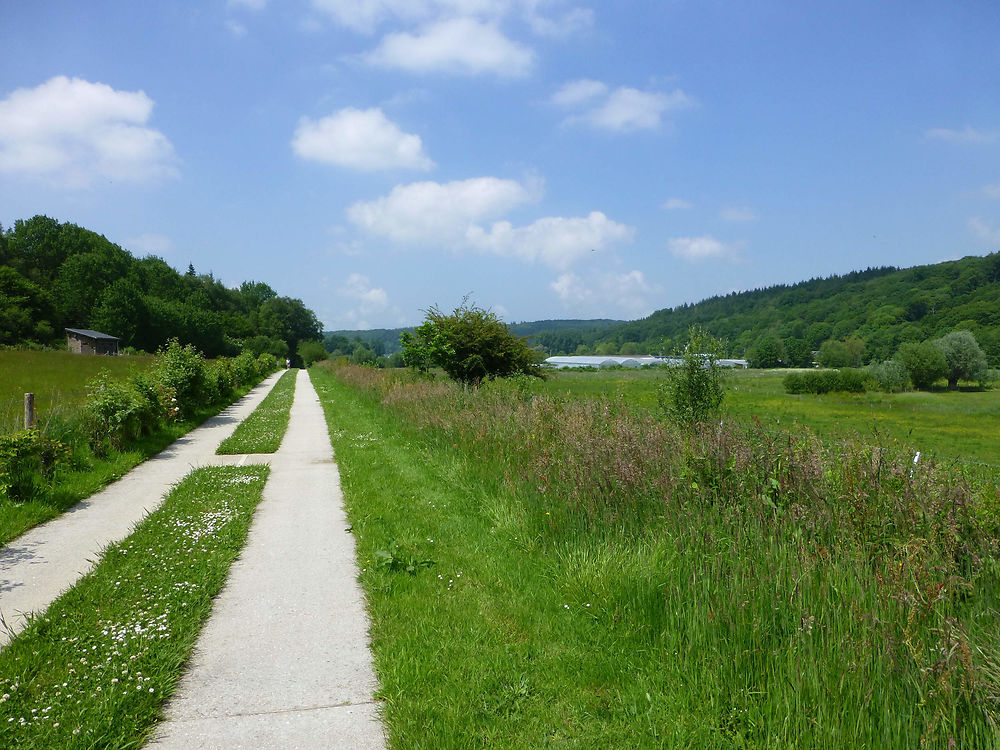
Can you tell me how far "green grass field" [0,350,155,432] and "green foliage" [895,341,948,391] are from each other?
7337 cm

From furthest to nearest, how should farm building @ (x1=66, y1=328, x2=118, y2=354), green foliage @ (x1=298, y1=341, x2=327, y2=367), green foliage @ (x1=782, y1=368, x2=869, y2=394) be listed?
green foliage @ (x1=298, y1=341, x2=327, y2=367)
green foliage @ (x1=782, y1=368, x2=869, y2=394)
farm building @ (x1=66, y1=328, x2=118, y2=354)

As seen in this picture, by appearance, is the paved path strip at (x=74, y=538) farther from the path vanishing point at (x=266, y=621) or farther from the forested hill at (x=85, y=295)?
the forested hill at (x=85, y=295)

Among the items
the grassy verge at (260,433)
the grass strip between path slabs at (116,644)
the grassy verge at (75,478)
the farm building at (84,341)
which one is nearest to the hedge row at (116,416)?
the grassy verge at (75,478)

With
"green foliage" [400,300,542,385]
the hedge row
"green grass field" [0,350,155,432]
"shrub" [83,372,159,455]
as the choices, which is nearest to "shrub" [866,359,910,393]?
"green foliage" [400,300,542,385]

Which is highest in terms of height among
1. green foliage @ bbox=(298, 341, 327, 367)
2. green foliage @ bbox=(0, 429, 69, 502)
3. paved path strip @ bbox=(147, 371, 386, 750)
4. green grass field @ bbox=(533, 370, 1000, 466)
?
green foliage @ bbox=(298, 341, 327, 367)

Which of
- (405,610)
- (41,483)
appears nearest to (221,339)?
(41,483)

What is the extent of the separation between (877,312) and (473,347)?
9575 centimetres

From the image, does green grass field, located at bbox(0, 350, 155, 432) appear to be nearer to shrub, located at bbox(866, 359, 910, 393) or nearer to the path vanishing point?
the path vanishing point

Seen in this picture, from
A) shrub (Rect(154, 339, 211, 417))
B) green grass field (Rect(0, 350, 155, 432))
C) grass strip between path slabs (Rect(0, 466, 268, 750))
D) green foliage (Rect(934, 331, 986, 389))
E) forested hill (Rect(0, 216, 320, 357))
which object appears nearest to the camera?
grass strip between path slabs (Rect(0, 466, 268, 750))

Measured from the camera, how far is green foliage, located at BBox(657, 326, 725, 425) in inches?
568

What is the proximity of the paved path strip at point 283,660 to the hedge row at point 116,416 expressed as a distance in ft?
12.3

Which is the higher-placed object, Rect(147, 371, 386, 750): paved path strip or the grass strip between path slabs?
the grass strip between path slabs

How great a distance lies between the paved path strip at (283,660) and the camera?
296 centimetres

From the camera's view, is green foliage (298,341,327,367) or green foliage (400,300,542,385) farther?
green foliage (298,341,327,367)
